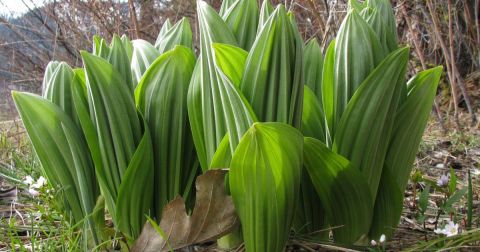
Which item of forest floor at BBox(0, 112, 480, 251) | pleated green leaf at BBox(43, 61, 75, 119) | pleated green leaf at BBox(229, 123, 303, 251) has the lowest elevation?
forest floor at BBox(0, 112, 480, 251)

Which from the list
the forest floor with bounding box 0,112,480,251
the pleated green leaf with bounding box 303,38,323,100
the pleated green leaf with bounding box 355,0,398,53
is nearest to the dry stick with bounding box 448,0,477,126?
the forest floor with bounding box 0,112,480,251

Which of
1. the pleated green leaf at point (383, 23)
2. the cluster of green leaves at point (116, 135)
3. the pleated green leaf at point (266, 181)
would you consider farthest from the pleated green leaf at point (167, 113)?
the pleated green leaf at point (383, 23)

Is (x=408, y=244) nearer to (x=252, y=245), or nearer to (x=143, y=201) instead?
(x=252, y=245)

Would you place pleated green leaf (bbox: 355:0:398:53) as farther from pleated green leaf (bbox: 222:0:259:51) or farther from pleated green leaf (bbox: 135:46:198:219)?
pleated green leaf (bbox: 135:46:198:219)

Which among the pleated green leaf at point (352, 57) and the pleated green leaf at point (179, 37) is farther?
the pleated green leaf at point (179, 37)

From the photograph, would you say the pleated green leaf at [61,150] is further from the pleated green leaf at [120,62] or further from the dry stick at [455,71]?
the dry stick at [455,71]

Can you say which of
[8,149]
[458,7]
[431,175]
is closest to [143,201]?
[431,175]

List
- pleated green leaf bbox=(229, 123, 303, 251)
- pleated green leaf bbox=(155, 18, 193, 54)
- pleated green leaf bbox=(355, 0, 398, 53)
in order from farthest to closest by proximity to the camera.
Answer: pleated green leaf bbox=(155, 18, 193, 54) → pleated green leaf bbox=(355, 0, 398, 53) → pleated green leaf bbox=(229, 123, 303, 251)
